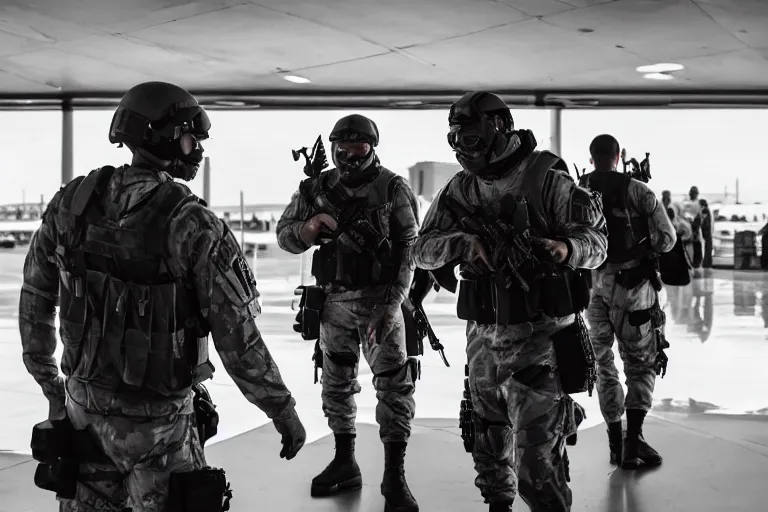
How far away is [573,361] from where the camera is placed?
2.86m

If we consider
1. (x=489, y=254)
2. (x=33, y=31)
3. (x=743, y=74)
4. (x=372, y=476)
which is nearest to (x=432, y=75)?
(x=743, y=74)

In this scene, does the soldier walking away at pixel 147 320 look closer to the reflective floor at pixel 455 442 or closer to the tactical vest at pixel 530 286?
the tactical vest at pixel 530 286

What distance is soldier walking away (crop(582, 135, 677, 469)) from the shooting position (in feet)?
14.1

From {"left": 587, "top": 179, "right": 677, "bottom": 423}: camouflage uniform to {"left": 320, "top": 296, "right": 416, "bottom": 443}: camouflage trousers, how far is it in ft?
3.78

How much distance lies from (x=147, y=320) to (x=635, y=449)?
10.4ft

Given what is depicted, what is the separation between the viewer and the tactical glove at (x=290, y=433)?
219cm

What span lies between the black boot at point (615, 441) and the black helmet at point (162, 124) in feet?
10.1

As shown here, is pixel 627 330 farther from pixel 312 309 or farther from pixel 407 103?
pixel 407 103

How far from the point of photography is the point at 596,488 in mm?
4098

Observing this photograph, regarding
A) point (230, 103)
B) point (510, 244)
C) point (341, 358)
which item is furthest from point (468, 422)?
point (230, 103)

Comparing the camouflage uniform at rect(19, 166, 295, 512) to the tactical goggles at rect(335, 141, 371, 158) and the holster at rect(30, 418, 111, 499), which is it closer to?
the holster at rect(30, 418, 111, 499)

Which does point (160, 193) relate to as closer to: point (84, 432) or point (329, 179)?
point (84, 432)

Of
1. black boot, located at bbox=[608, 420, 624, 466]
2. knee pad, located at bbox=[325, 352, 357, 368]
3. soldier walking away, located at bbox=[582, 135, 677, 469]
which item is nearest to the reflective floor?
black boot, located at bbox=[608, 420, 624, 466]

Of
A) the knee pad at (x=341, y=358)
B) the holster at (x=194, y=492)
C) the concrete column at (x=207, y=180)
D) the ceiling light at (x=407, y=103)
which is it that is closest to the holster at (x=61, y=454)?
the holster at (x=194, y=492)
